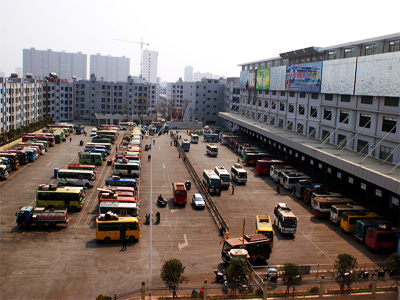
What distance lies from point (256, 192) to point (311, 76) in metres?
12.4

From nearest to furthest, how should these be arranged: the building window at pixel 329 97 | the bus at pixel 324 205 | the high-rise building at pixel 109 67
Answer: the bus at pixel 324 205
the building window at pixel 329 97
the high-rise building at pixel 109 67

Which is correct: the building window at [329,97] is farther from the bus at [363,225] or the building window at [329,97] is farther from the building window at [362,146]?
the bus at [363,225]

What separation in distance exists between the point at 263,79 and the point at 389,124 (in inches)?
1033

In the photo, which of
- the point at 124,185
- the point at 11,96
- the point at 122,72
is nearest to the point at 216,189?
the point at 124,185

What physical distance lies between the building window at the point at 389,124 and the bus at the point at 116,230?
54.9ft

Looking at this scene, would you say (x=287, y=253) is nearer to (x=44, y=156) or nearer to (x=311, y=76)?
(x=311, y=76)

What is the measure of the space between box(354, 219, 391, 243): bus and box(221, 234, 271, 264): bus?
242 inches

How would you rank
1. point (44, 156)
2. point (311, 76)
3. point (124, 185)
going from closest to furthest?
point (124, 185)
point (311, 76)
point (44, 156)

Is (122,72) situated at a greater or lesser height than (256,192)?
greater

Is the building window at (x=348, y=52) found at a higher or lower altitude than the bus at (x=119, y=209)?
higher

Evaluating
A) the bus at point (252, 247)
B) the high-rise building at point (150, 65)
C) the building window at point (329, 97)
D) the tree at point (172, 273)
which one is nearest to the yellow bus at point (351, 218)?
the bus at point (252, 247)

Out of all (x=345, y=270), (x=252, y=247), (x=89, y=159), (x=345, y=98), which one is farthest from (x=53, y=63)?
(x=345, y=270)

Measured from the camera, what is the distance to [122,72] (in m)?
173

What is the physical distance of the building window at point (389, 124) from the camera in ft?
81.6
